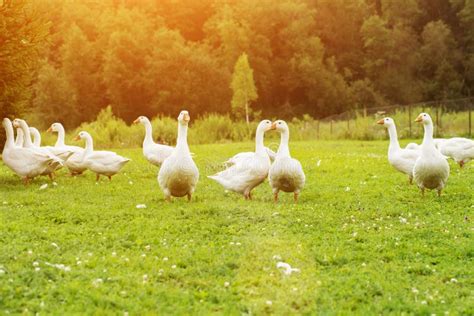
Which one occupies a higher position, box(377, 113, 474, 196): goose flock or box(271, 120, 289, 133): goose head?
box(271, 120, 289, 133): goose head

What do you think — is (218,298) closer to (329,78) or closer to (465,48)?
(329,78)

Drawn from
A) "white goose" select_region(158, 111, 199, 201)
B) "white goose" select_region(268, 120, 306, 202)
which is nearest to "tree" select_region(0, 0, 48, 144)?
"white goose" select_region(158, 111, 199, 201)

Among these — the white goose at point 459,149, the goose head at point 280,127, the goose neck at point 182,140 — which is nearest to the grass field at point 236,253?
the goose neck at point 182,140

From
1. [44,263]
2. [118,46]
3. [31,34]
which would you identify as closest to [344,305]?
[44,263]

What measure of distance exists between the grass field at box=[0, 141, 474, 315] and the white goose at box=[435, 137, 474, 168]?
434 cm

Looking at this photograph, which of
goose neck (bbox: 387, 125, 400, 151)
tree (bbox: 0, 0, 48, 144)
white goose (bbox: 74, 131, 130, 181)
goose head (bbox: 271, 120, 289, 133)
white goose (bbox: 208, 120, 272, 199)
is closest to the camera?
white goose (bbox: 208, 120, 272, 199)

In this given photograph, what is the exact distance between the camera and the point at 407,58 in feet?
228

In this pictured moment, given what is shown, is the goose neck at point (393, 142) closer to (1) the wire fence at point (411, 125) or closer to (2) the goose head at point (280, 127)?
(2) the goose head at point (280, 127)

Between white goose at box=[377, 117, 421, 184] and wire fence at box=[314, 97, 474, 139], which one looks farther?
wire fence at box=[314, 97, 474, 139]

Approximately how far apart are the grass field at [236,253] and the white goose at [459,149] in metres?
4.34

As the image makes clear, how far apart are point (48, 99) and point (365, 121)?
2925 cm

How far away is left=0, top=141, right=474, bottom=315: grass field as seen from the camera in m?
6.03

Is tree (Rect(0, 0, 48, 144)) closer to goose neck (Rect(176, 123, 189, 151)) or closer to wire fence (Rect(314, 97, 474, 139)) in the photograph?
goose neck (Rect(176, 123, 189, 151))

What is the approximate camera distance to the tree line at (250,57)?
57812 millimetres
